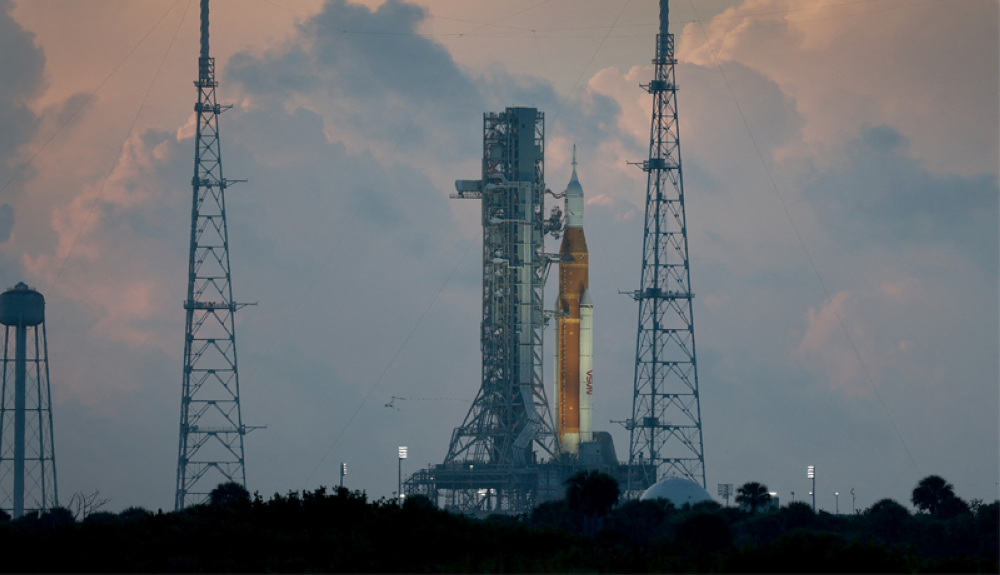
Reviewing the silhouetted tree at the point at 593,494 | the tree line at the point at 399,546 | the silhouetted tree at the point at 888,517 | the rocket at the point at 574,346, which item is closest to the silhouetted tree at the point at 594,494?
the silhouetted tree at the point at 593,494

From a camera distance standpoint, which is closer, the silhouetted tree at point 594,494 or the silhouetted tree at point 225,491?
the silhouetted tree at point 594,494

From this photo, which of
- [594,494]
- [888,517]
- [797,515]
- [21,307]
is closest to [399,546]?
[594,494]

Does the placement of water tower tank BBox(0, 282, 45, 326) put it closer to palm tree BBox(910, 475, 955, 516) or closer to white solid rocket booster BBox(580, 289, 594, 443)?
white solid rocket booster BBox(580, 289, 594, 443)

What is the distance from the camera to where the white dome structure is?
332 ft

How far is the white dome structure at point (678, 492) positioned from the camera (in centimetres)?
10106

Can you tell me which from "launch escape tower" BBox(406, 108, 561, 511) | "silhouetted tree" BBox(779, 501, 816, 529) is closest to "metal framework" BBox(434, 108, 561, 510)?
"launch escape tower" BBox(406, 108, 561, 511)

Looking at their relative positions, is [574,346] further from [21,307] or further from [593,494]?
[21,307]

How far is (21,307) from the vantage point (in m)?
120

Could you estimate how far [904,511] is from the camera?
9081cm

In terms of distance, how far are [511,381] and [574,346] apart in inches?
221

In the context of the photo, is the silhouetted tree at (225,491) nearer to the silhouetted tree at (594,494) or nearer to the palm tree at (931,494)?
the silhouetted tree at (594,494)

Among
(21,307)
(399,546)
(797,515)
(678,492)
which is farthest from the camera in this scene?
(21,307)

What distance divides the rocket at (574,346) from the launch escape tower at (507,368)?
4.44ft

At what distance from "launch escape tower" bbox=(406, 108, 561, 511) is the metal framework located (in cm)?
8
